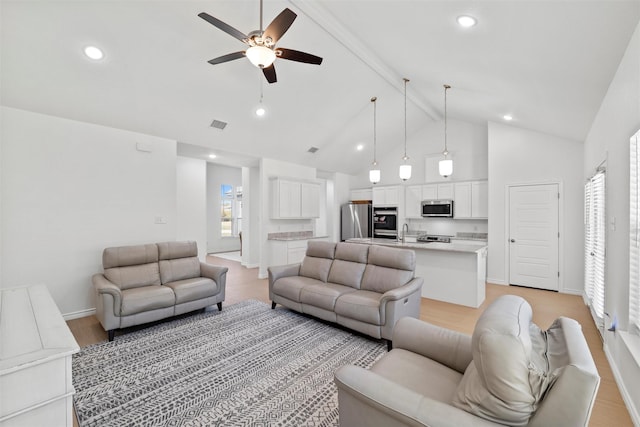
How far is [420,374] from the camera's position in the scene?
1669mm

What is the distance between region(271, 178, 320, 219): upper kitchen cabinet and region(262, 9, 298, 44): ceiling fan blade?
3923 millimetres

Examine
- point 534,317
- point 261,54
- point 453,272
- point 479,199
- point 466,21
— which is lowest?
point 534,317

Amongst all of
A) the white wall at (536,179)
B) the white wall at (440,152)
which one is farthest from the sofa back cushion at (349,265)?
the white wall at (440,152)

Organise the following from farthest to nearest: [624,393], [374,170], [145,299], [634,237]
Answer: [374,170] < [145,299] < [624,393] < [634,237]

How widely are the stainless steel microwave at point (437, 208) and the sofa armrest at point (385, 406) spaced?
5.77 metres

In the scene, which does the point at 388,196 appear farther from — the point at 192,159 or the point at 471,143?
the point at 192,159

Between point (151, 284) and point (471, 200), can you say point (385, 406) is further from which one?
point (471, 200)

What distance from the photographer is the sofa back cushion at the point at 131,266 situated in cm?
363

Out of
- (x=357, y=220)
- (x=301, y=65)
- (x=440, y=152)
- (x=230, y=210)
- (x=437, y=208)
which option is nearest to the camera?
(x=301, y=65)

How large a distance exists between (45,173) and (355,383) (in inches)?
174

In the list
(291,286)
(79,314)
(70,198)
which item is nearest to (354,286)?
(291,286)

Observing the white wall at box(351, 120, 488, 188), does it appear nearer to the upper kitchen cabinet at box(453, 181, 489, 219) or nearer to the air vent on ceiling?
the upper kitchen cabinet at box(453, 181, 489, 219)

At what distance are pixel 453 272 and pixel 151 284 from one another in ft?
14.1

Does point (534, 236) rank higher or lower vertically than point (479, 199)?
lower
